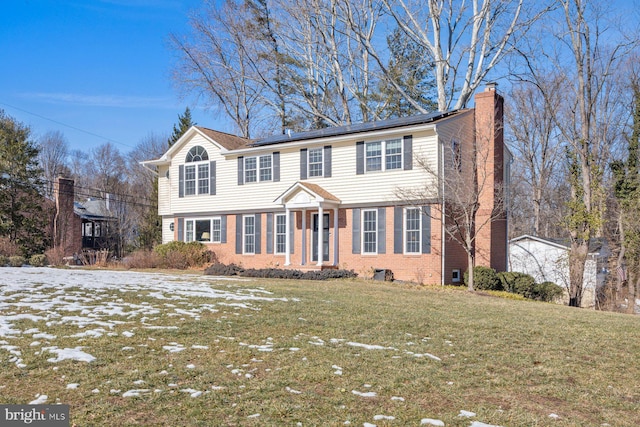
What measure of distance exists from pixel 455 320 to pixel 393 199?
1041cm

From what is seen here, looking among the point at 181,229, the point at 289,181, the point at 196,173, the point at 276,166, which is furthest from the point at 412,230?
the point at 181,229

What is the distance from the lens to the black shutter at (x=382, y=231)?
20.5 meters

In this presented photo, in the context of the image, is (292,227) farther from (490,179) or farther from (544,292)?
(544,292)

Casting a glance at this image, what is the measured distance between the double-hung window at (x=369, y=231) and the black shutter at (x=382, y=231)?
140mm

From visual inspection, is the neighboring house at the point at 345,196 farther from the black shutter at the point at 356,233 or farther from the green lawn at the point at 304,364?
the green lawn at the point at 304,364

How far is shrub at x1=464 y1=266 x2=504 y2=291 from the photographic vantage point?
18.6m

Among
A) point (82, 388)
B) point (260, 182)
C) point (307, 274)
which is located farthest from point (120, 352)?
point (260, 182)

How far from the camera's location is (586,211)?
19531mm

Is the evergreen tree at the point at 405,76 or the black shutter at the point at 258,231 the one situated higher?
the evergreen tree at the point at 405,76

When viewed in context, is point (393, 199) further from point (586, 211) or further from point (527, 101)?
point (527, 101)

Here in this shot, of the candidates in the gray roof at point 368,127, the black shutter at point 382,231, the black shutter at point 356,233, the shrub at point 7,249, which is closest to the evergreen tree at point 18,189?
the shrub at point 7,249

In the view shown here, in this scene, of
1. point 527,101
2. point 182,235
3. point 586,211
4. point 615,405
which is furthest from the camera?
point 527,101

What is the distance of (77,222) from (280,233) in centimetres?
2194

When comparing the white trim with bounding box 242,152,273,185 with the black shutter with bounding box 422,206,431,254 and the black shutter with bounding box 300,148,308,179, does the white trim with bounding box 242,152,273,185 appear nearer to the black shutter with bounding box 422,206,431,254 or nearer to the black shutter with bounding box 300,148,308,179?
the black shutter with bounding box 300,148,308,179
